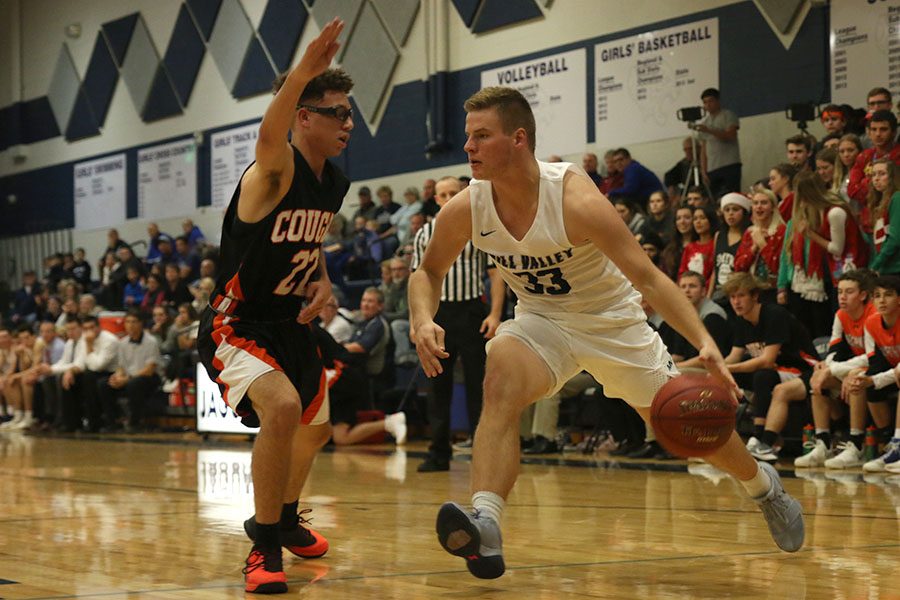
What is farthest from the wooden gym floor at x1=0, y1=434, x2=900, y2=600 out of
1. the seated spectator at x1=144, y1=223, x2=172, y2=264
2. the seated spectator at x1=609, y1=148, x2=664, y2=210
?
the seated spectator at x1=144, y1=223, x2=172, y2=264

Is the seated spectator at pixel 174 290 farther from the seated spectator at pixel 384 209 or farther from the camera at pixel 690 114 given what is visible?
the camera at pixel 690 114

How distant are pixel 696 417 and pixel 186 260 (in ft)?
53.4

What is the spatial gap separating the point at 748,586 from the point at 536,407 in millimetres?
6423

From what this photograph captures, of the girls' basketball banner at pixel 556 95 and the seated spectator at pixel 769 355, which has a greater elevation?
the girls' basketball banner at pixel 556 95

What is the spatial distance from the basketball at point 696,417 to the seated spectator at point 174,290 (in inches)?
569

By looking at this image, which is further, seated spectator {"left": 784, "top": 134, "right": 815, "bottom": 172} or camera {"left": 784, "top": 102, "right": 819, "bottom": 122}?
camera {"left": 784, "top": 102, "right": 819, "bottom": 122}

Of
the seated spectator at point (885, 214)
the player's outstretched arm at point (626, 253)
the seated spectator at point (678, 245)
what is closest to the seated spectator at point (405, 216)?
the seated spectator at point (678, 245)

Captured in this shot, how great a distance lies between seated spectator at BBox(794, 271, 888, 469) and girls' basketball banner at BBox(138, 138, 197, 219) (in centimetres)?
1472

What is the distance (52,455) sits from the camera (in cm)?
1105

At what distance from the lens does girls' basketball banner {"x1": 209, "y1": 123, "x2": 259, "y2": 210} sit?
20.2 meters

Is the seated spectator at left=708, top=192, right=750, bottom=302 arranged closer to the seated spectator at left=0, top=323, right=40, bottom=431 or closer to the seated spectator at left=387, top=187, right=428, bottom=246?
the seated spectator at left=387, top=187, right=428, bottom=246

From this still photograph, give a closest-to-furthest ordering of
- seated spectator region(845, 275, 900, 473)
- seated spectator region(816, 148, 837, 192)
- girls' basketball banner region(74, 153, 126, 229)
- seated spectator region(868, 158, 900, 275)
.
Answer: seated spectator region(845, 275, 900, 473), seated spectator region(868, 158, 900, 275), seated spectator region(816, 148, 837, 192), girls' basketball banner region(74, 153, 126, 229)

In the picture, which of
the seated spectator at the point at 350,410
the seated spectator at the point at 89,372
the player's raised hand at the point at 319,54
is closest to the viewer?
the player's raised hand at the point at 319,54

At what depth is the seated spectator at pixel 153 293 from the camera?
17.9 meters
